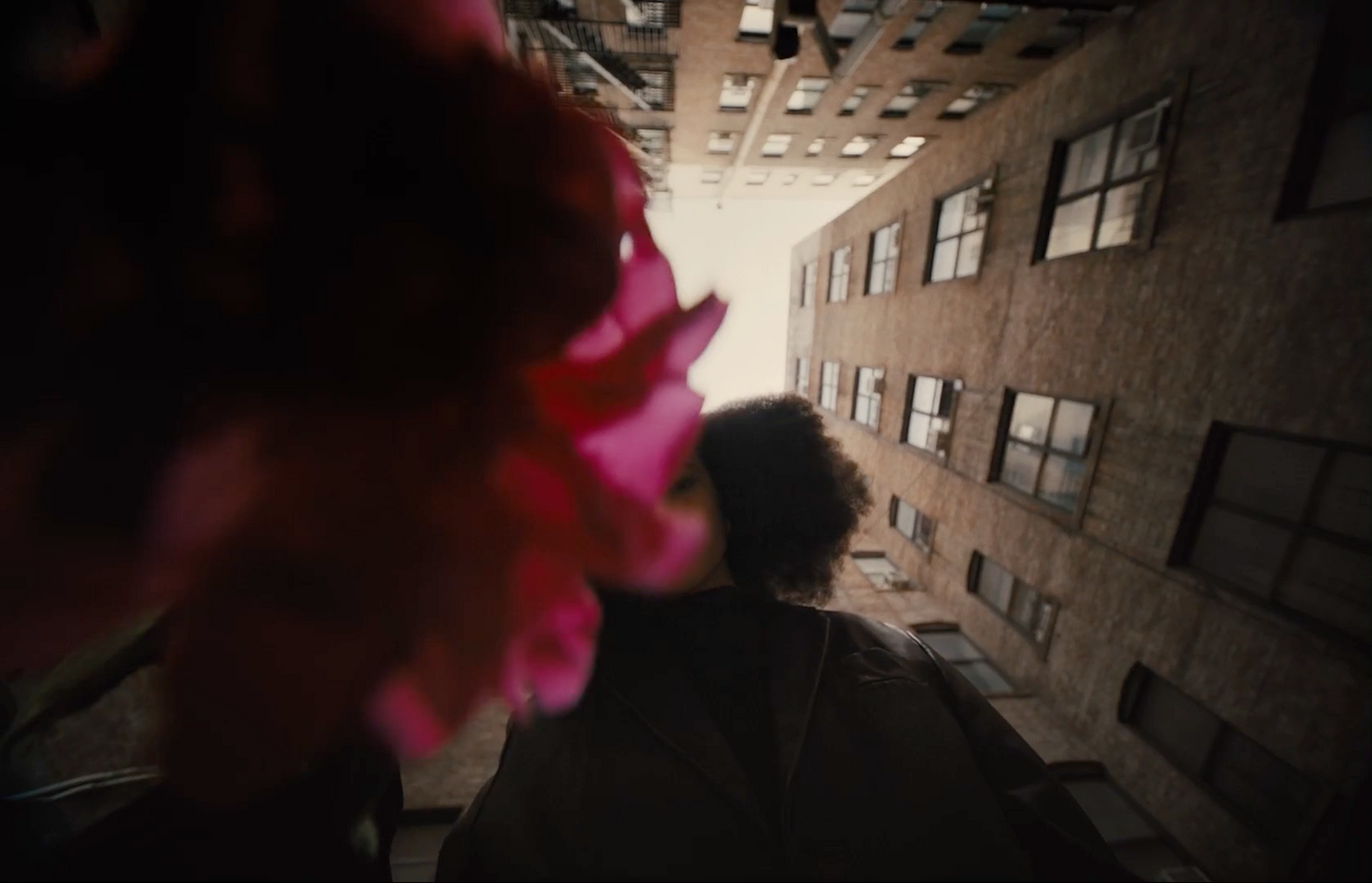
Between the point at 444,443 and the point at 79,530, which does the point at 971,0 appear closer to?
the point at 444,443

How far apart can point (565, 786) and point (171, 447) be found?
4.22ft

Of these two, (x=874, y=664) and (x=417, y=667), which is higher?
(x=417, y=667)

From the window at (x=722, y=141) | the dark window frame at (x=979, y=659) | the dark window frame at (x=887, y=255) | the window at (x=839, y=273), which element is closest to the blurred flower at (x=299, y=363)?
the dark window frame at (x=979, y=659)

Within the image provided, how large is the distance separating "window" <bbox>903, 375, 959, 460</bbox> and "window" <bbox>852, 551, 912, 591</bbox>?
2.46 metres

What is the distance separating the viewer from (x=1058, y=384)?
18.1 ft

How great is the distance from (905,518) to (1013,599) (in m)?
2.87

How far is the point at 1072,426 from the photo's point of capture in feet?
17.8

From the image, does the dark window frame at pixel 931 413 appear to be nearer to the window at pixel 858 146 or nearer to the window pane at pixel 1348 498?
the window pane at pixel 1348 498

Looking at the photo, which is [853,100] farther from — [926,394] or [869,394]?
[926,394]

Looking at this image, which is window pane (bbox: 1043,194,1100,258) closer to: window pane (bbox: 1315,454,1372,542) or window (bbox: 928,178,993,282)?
window (bbox: 928,178,993,282)

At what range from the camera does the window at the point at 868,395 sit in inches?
385

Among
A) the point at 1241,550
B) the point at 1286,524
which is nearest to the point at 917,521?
the point at 1241,550

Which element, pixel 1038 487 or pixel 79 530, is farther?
pixel 1038 487

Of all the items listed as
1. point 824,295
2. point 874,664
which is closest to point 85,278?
point 874,664
